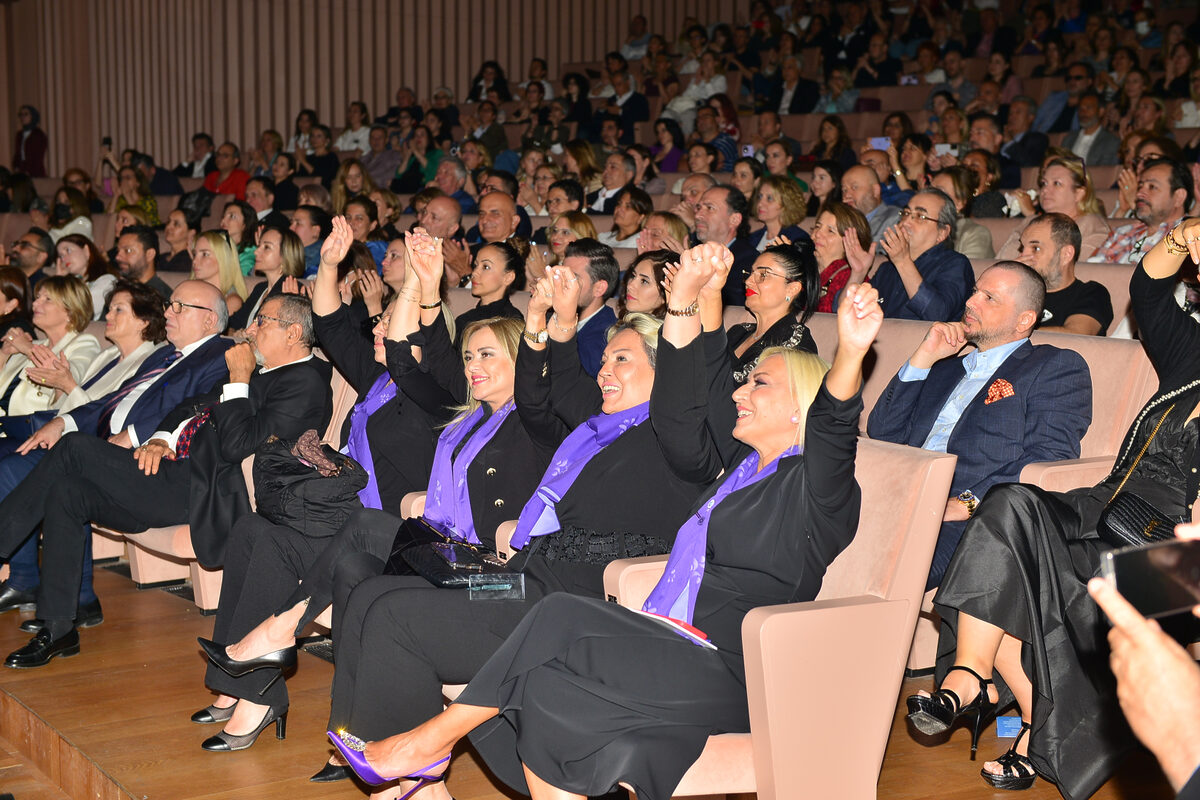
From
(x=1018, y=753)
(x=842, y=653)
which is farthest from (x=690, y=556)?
(x=1018, y=753)

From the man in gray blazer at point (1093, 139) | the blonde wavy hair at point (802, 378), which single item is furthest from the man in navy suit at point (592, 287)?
the man in gray blazer at point (1093, 139)

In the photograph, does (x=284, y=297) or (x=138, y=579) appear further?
(x=138, y=579)

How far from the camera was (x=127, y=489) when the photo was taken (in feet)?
10.3

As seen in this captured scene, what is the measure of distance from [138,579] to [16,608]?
34 centimetres

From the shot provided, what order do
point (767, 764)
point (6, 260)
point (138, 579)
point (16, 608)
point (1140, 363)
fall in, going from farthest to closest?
point (6, 260) < point (138, 579) < point (16, 608) < point (1140, 363) < point (767, 764)

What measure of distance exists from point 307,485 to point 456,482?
37 centimetres

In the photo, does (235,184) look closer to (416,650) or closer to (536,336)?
(536,336)

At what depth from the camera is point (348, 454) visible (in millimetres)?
2982

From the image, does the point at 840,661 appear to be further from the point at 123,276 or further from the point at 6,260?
the point at 6,260

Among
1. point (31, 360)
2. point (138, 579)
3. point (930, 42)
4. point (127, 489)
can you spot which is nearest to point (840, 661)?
point (127, 489)

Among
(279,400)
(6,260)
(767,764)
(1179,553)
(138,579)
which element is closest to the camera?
(1179,553)

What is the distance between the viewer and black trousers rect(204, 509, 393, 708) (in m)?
2.40

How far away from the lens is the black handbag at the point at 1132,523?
214 centimetres

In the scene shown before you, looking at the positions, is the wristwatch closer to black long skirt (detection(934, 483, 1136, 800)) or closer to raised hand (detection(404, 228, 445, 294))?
raised hand (detection(404, 228, 445, 294))
